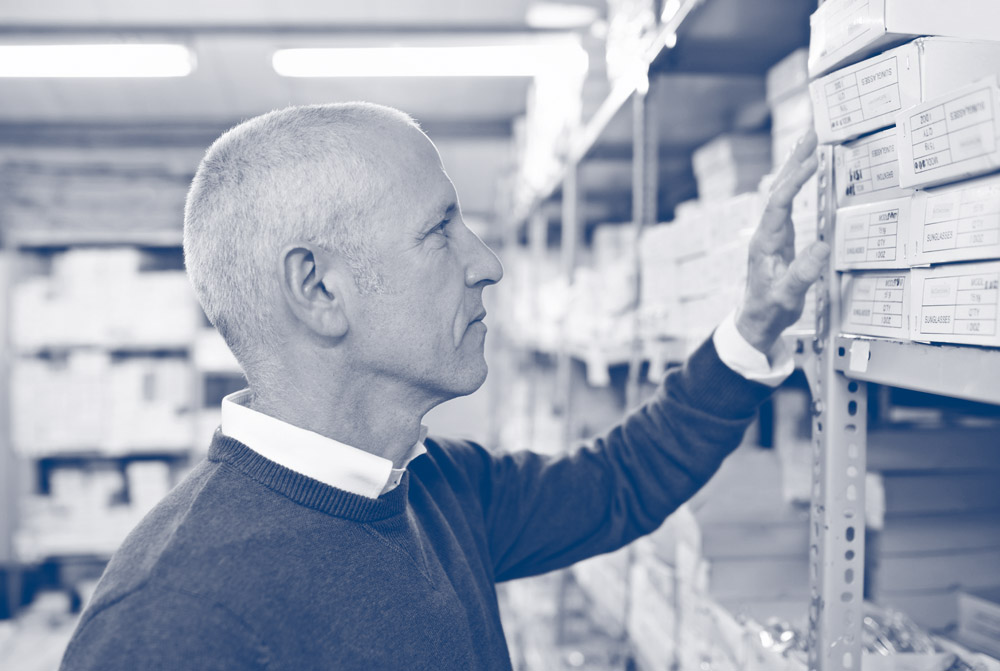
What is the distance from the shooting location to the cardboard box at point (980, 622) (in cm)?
123

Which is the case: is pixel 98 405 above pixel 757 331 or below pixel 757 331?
below

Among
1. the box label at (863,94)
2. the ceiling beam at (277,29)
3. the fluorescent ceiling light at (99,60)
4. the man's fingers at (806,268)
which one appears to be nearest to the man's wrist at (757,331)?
the man's fingers at (806,268)

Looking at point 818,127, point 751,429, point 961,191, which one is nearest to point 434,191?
point 818,127

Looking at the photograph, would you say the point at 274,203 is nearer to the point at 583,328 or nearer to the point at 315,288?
the point at 315,288

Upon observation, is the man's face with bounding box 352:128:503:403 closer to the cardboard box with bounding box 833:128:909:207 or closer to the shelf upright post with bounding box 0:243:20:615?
the cardboard box with bounding box 833:128:909:207

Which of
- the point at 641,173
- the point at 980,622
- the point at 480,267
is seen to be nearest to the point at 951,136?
the point at 480,267

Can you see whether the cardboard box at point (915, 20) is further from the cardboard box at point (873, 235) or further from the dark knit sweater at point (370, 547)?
the dark knit sweater at point (370, 547)

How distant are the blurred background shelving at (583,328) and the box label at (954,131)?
0.53 ft

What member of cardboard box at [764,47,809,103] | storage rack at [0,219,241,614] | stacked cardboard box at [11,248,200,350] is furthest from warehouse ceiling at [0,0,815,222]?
cardboard box at [764,47,809,103]

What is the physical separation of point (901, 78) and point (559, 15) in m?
3.92

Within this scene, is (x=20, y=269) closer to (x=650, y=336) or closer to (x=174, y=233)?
(x=174, y=233)

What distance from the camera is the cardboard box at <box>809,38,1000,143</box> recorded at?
80cm

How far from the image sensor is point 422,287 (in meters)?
1.19

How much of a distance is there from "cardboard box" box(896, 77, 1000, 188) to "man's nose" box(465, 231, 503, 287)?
608 mm
